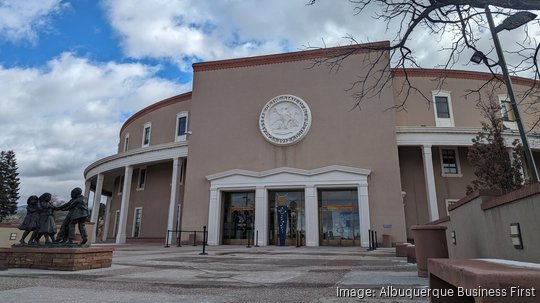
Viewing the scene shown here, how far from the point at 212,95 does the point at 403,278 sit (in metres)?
21.9

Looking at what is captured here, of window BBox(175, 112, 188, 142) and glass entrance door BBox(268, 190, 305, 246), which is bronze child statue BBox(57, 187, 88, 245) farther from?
window BBox(175, 112, 188, 142)

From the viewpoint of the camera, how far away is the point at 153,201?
98.3 feet

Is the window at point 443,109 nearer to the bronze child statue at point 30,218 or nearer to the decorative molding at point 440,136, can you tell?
the decorative molding at point 440,136

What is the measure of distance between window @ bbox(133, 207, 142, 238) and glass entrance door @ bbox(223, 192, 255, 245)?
1016 centimetres

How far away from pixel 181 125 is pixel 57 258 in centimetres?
2278

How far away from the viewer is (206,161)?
81.5ft

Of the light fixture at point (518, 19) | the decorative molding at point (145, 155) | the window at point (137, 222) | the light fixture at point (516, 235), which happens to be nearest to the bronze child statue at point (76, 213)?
the light fixture at point (516, 235)

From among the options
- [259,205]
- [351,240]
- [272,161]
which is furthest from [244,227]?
[351,240]

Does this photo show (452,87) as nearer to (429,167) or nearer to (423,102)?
(423,102)

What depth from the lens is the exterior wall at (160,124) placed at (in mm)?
30625

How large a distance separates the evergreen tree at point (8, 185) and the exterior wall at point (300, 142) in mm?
50879

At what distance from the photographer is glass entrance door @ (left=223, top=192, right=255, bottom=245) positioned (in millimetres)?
23562

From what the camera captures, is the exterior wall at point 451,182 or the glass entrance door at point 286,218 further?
the exterior wall at point 451,182

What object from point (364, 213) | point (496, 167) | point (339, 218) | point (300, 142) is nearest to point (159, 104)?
point (300, 142)
